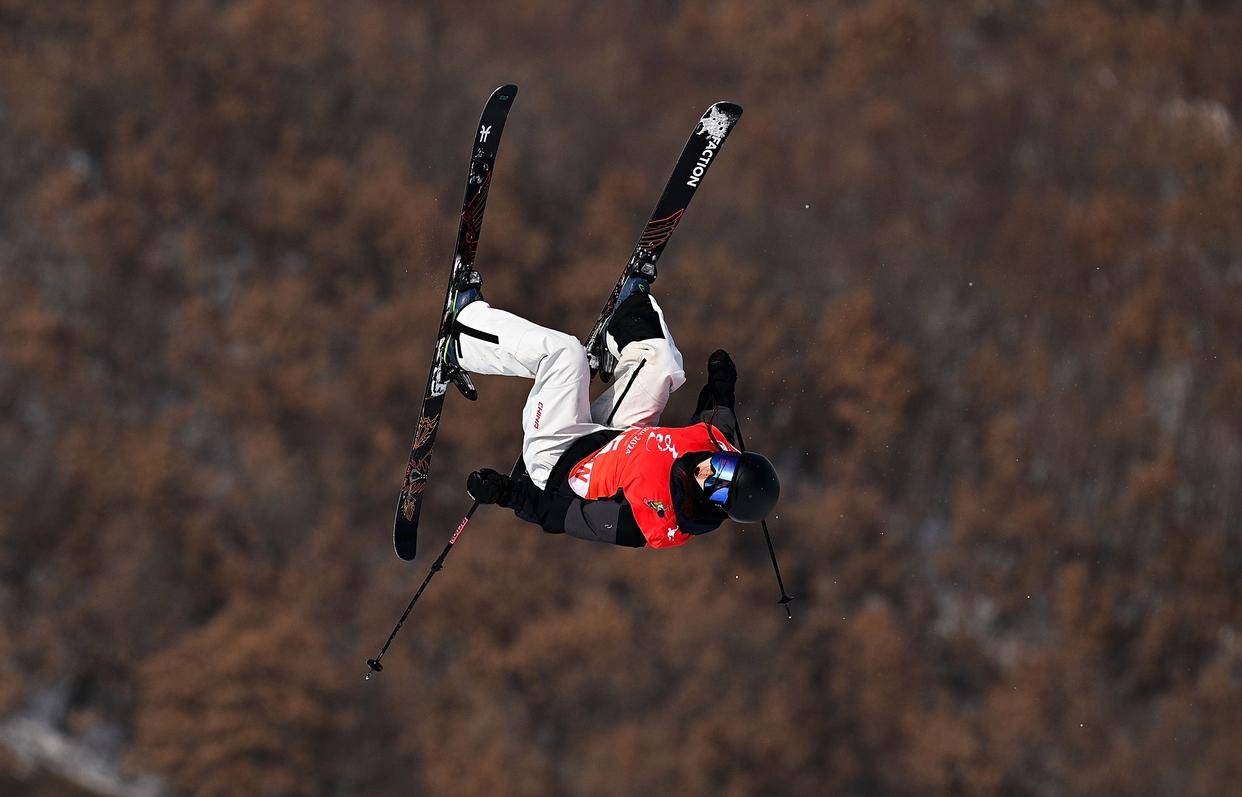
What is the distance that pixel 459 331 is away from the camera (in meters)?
7.90

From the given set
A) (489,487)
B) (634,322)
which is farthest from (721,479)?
(634,322)

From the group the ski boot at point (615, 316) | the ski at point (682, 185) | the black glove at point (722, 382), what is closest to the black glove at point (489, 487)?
the ski boot at point (615, 316)

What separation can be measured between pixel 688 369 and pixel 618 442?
1149 centimetres

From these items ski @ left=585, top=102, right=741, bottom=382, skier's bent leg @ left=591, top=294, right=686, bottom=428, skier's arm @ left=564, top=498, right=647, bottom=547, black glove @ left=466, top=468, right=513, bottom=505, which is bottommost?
black glove @ left=466, top=468, right=513, bottom=505

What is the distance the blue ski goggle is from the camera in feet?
21.2

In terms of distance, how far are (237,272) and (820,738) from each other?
36.7ft

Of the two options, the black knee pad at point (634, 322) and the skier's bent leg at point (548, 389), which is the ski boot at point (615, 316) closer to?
the black knee pad at point (634, 322)

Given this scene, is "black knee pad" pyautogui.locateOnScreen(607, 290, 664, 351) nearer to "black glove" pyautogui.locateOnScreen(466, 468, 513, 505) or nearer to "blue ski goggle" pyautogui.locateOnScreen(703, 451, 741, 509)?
"black glove" pyautogui.locateOnScreen(466, 468, 513, 505)

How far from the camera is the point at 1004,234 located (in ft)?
62.8

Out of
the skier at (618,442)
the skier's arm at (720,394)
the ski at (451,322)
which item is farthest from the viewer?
the ski at (451,322)

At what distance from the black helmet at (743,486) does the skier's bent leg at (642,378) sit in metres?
1.16

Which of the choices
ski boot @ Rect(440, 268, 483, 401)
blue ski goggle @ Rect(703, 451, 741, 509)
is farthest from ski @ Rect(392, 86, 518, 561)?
blue ski goggle @ Rect(703, 451, 741, 509)

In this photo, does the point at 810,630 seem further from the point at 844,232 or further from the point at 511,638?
the point at 844,232

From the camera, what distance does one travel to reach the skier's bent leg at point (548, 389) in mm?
7355
